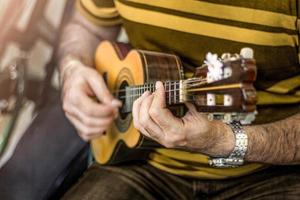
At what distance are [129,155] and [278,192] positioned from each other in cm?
29

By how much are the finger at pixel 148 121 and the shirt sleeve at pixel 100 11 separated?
0.39m

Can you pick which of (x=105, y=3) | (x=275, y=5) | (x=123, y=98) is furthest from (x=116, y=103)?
(x=275, y=5)

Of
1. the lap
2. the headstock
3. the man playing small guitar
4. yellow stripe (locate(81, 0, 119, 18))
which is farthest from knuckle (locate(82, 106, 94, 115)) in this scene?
the headstock

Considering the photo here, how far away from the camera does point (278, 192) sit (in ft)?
3.18

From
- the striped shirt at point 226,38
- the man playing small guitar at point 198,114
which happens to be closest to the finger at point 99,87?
the man playing small guitar at point 198,114

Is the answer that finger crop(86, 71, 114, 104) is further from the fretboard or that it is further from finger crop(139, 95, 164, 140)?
finger crop(139, 95, 164, 140)

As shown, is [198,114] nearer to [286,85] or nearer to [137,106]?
[137,106]

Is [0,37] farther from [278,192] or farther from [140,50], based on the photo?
[278,192]

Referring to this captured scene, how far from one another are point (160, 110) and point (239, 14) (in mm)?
246

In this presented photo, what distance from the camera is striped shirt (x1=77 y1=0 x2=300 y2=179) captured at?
0.92m

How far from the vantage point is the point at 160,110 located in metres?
0.80

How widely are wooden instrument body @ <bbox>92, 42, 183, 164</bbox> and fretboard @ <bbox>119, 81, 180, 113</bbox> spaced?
0.05 ft

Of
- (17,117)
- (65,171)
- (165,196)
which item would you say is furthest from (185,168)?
(17,117)

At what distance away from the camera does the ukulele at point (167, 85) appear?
2.27ft
